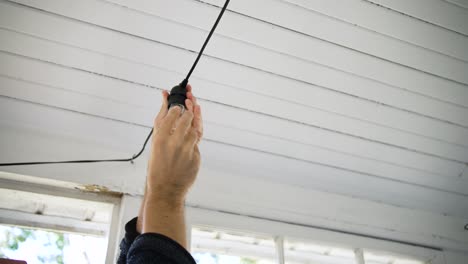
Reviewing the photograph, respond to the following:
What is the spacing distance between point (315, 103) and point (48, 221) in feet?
3.23

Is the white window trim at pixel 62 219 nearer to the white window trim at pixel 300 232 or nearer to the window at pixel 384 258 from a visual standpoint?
the white window trim at pixel 300 232

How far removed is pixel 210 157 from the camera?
1.45 metres

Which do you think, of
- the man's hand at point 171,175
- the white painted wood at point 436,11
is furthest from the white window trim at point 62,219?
the white painted wood at point 436,11

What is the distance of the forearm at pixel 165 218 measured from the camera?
53cm

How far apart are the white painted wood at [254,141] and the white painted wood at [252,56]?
7.8 inches

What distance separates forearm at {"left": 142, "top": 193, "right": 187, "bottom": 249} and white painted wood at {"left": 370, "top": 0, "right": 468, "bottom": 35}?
3.19 ft

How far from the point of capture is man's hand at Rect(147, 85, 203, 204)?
58 centimetres

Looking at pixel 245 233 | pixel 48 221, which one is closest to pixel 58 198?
pixel 48 221

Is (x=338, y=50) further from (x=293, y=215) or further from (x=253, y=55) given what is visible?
(x=293, y=215)

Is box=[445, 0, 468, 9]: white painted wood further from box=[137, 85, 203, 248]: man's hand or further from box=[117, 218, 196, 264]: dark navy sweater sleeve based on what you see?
box=[117, 218, 196, 264]: dark navy sweater sleeve

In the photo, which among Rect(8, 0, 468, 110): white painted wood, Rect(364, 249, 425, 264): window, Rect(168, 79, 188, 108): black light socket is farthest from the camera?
Rect(364, 249, 425, 264): window

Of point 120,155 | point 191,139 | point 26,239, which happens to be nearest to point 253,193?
point 120,155

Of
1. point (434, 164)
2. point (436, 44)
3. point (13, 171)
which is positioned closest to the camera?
point (13, 171)

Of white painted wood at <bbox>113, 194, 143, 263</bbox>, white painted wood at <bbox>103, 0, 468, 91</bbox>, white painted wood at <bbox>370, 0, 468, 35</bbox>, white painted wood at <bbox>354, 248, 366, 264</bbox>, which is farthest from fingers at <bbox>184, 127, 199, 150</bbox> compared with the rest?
white painted wood at <bbox>354, 248, 366, 264</bbox>
